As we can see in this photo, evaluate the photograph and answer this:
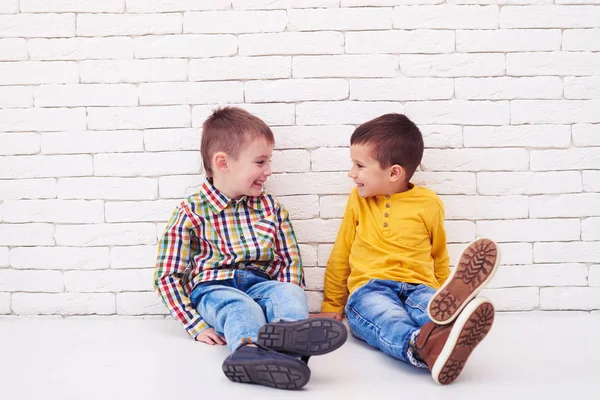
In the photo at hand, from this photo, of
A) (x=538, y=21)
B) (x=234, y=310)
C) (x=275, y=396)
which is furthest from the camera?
(x=538, y=21)

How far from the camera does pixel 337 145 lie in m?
2.33

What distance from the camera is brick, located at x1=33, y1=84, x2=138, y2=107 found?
7.61 feet

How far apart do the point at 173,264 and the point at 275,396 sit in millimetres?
757

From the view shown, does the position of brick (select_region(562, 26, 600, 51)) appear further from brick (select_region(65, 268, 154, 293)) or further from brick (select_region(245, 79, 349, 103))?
brick (select_region(65, 268, 154, 293))

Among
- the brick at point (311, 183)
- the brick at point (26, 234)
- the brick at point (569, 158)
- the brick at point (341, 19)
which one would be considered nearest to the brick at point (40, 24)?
the brick at point (26, 234)

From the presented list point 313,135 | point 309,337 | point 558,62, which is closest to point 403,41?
point 313,135

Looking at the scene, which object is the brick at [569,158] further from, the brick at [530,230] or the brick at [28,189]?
the brick at [28,189]

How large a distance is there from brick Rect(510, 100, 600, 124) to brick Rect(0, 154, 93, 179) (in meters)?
1.65

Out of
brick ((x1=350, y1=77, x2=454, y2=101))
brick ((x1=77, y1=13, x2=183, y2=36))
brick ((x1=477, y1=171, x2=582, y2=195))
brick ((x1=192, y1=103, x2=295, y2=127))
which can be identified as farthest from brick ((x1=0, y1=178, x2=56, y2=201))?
brick ((x1=477, y1=171, x2=582, y2=195))

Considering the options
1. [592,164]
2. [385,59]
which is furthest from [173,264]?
[592,164]

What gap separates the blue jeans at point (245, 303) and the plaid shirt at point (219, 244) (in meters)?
0.04

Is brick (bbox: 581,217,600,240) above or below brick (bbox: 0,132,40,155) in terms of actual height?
below

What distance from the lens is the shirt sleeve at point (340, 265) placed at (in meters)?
2.29

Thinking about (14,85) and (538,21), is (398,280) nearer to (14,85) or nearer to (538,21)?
(538,21)
